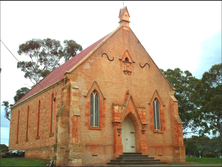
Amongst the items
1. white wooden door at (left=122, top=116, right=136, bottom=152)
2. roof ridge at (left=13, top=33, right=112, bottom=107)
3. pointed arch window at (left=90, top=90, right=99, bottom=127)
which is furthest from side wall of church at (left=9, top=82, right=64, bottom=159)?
white wooden door at (left=122, top=116, right=136, bottom=152)

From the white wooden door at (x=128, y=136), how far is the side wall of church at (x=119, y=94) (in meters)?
0.46

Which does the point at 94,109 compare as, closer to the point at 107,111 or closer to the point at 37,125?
the point at 107,111

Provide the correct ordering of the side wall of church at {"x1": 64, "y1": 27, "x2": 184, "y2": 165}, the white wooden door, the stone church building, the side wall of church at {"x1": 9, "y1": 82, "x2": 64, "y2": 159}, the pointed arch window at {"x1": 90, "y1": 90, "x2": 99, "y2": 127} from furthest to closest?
the white wooden door, the side wall of church at {"x1": 9, "y1": 82, "x2": 64, "y2": 159}, the pointed arch window at {"x1": 90, "y1": 90, "x2": 99, "y2": 127}, the side wall of church at {"x1": 64, "y1": 27, "x2": 184, "y2": 165}, the stone church building

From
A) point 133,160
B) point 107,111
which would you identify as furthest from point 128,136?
point 107,111

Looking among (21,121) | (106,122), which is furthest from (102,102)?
(21,121)

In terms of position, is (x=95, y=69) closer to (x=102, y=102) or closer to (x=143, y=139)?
(x=102, y=102)

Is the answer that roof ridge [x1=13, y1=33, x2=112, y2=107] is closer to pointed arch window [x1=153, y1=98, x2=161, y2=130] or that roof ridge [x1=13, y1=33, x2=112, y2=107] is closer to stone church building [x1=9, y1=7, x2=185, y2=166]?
stone church building [x1=9, y1=7, x2=185, y2=166]

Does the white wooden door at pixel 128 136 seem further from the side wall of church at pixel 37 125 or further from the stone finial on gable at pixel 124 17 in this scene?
the stone finial on gable at pixel 124 17

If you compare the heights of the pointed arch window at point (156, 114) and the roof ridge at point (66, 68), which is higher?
the roof ridge at point (66, 68)

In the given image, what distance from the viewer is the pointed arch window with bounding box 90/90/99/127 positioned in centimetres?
1950

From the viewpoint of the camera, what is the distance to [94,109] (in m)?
19.7

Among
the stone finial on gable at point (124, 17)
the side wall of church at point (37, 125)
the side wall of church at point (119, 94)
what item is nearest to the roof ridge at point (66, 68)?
the side wall of church at point (37, 125)

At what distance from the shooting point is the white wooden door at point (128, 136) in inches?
833

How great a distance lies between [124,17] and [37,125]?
1237 cm
